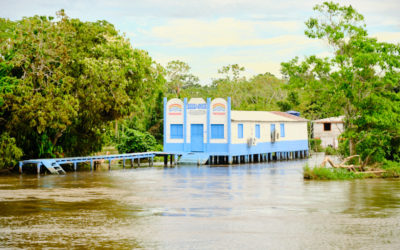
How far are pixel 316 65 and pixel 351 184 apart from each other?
772 centimetres

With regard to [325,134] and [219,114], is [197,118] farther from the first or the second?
[325,134]

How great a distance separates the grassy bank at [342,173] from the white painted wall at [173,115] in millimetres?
14190

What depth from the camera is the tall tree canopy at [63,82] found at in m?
35.6

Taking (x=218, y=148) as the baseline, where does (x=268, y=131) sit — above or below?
above

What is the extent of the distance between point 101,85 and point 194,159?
29.1ft

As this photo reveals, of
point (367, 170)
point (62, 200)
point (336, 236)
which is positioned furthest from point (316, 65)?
point (336, 236)

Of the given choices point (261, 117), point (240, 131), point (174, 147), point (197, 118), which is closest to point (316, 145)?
point (261, 117)

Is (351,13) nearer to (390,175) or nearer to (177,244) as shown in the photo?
(390,175)

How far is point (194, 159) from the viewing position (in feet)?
144

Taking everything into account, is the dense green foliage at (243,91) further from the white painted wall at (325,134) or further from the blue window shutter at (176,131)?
the blue window shutter at (176,131)

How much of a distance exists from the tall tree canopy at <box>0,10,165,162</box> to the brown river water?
4.38 metres

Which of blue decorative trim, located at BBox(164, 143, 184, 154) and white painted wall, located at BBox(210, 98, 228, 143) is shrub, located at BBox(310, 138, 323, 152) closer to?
white painted wall, located at BBox(210, 98, 228, 143)

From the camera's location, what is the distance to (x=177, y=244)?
15586 millimetres

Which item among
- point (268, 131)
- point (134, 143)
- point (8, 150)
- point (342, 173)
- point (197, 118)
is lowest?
point (342, 173)
